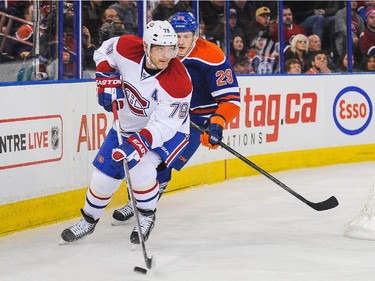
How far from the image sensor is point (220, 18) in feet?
26.8

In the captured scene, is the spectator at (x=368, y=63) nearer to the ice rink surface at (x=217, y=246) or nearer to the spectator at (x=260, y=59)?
the spectator at (x=260, y=59)

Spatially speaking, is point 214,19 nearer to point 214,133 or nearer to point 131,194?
point 214,133

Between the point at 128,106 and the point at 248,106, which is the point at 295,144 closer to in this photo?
the point at 248,106

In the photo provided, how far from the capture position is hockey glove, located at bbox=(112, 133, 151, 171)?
15.3ft

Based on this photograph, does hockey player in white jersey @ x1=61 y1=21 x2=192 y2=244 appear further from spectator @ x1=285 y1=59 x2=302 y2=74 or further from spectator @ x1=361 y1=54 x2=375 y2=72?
spectator @ x1=361 y1=54 x2=375 y2=72

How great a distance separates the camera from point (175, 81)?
15.8 feet

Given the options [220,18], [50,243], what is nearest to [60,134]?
[50,243]

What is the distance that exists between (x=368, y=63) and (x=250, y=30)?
125 cm

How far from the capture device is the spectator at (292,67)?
337 inches

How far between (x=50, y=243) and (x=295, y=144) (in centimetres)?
340

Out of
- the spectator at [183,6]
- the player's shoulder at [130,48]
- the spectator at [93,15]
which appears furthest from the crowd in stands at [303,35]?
the player's shoulder at [130,48]

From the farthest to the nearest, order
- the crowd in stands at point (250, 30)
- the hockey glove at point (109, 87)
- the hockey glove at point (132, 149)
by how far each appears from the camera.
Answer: the crowd in stands at point (250, 30) → the hockey glove at point (109, 87) → the hockey glove at point (132, 149)

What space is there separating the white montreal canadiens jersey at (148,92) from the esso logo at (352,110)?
11.8 ft

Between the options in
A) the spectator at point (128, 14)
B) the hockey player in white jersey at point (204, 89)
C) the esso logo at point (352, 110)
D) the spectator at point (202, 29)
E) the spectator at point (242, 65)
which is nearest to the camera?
the hockey player in white jersey at point (204, 89)
